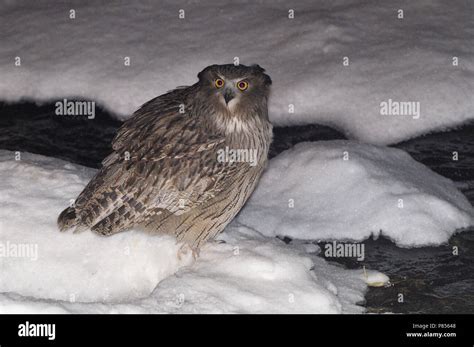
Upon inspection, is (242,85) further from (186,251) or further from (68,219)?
(68,219)

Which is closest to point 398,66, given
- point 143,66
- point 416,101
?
point 416,101

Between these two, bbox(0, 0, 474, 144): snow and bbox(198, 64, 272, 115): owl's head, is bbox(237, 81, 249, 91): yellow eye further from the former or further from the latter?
bbox(0, 0, 474, 144): snow

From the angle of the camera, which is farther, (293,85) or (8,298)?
(293,85)

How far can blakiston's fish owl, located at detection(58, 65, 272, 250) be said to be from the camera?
5.77 meters

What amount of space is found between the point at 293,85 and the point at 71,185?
2.68 metres

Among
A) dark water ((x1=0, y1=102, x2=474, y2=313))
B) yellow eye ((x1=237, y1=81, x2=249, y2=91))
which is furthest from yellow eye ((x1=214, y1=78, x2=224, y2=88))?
dark water ((x1=0, y1=102, x2=474, y2=313))

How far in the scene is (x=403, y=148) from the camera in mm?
7633

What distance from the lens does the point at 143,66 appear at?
29.0 ft

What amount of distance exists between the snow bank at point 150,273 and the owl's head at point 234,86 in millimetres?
919

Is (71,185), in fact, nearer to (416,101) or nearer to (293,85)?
(293,85)

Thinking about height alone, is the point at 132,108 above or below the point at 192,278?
above

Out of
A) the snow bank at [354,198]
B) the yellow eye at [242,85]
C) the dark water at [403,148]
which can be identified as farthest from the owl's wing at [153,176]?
the dark water at [403,148]

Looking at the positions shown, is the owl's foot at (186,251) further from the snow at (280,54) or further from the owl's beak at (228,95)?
the snow at (280,54)

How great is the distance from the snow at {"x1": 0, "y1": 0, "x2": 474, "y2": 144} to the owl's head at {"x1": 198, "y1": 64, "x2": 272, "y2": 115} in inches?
79.2
